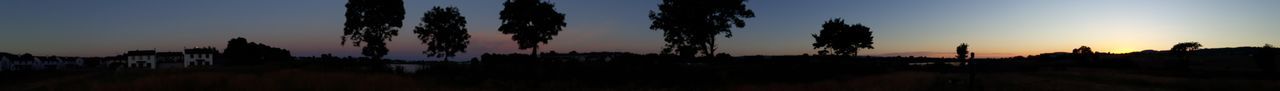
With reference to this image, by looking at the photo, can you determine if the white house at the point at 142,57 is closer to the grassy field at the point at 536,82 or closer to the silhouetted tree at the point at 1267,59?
the grassy field at the point at 536,82

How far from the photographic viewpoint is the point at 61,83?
52.2ft

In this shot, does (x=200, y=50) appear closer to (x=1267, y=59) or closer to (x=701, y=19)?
(x=701, y=19)

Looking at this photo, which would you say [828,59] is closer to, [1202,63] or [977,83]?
[977,83]

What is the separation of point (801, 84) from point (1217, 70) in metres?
8.16

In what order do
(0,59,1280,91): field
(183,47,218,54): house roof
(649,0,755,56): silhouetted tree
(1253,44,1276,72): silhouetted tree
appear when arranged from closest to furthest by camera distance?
(0,59,1280,91): field, (1253,44,1276,72): silhouetted tree, (649,0,755,56): silhouetted tree, (183,47,218,54): house roof

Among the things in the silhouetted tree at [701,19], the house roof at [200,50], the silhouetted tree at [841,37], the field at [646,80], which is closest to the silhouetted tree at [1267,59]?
the field at [646,80]

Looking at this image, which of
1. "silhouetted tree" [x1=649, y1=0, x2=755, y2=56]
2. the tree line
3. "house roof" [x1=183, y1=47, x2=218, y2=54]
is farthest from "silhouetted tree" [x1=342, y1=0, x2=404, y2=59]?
"house roof" [x1=183, y1=47, x2=218, y2=54]

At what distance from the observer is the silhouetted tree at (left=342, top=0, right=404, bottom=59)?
43.4 metres

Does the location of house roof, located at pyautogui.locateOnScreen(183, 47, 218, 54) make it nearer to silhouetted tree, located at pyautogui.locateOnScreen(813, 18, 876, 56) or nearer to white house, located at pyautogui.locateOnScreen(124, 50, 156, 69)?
white house, located at pyautogui.locateOnScreen(124, 50, 156, 69)

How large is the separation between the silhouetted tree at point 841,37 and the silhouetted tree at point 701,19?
1338 centimetres

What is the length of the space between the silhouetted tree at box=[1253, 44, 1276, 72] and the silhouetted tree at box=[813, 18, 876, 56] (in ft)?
102

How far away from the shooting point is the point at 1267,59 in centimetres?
1734

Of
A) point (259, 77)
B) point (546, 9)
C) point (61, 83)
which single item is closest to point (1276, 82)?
point (259, 77)

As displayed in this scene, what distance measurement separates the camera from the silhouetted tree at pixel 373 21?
43375mm
